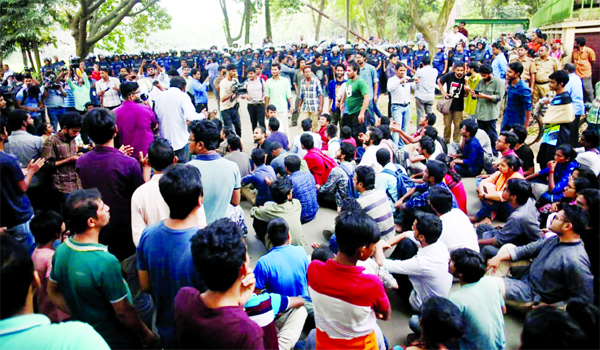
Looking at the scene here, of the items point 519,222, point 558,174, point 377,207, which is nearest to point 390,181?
point 377,207

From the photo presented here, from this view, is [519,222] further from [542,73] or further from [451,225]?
[542,73]

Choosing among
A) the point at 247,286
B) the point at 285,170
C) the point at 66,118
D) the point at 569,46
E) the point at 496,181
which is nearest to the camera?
the point at 247,286

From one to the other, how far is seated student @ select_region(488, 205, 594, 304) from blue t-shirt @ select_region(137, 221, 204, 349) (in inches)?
97.8

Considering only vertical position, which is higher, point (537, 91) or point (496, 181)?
point (537, 91)

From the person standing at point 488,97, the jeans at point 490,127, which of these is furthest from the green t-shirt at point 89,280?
the jeans at point 490,127

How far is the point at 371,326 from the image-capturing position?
242 cm

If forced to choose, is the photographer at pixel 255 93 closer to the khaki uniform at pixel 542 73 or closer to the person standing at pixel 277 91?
the person standing at pixel 277 91

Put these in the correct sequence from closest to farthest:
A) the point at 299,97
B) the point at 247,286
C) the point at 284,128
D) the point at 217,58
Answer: the point at 247,286, the point at 284,128, the point at 299,97, the point at 217,58

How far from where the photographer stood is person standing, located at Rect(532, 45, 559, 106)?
8700 millimetres

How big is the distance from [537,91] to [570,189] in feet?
19.8

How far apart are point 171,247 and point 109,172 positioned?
3.97 feet

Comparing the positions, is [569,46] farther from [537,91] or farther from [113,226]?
[113,226]

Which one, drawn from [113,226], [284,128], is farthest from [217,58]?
[113,226]

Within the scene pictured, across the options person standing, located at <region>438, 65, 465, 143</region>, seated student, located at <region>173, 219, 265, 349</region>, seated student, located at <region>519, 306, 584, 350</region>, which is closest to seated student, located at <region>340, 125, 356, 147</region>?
person standing, located at <region>438, 65, 465, 143</region>
